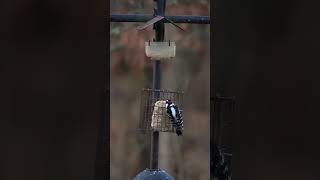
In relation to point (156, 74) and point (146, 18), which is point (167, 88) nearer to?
point (156, 74)

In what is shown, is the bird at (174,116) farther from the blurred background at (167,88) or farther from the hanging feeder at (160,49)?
the blurred background at (167,88)

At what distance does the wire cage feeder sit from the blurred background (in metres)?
0.06

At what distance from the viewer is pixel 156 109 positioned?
218 cm

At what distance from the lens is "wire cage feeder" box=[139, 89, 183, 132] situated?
7.16 feet

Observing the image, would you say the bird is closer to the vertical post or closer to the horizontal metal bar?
the vertical post

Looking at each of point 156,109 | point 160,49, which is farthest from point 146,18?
point 156,109

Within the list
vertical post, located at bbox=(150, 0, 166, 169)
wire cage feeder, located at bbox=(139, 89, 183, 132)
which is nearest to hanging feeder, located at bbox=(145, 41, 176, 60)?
vertical post, located at bbox=(150, 0, 166, 169)

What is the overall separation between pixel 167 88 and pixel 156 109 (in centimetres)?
36

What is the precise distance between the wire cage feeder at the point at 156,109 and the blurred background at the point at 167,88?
6cm
